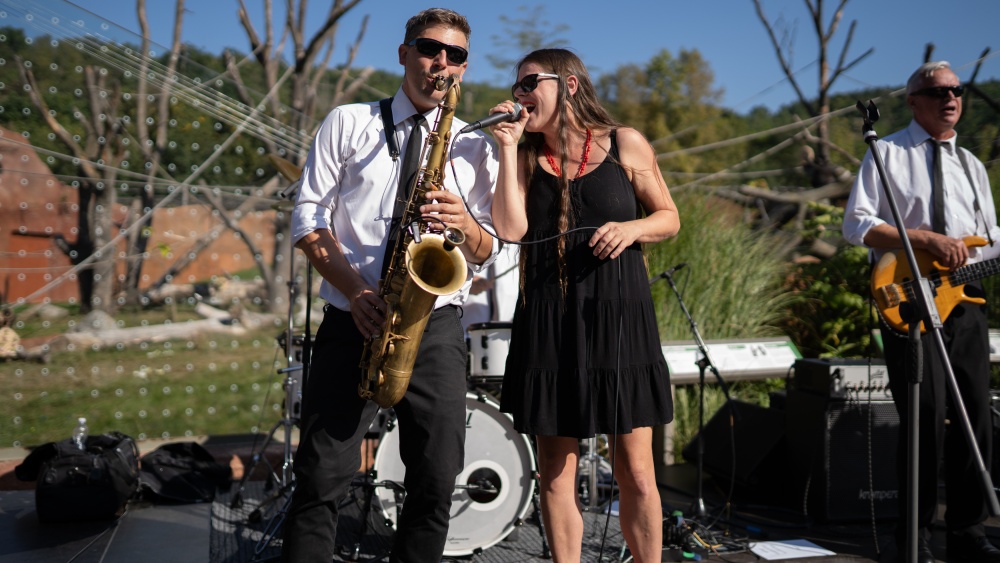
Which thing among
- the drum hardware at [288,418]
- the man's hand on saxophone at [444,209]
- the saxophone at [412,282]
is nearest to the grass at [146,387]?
the drum hardware at [288,418]

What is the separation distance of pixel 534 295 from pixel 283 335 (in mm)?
2481

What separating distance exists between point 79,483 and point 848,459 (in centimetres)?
435

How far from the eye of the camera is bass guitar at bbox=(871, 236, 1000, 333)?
3.73 m

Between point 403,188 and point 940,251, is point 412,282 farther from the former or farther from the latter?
point 940,251

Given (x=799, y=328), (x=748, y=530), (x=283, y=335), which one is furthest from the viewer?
(x=799, y=328)

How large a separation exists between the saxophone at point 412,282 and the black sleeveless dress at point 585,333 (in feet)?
1.23

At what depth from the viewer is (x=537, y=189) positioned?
2.85 meters

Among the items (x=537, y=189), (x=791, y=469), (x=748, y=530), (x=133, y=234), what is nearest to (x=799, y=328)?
(x=791, y=469)

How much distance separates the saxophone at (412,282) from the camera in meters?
2.44

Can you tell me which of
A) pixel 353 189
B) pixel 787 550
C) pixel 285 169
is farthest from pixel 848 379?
pixel 285 169

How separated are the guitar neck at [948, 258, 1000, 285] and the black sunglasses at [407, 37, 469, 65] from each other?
2.63 m

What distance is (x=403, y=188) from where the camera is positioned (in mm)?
2582

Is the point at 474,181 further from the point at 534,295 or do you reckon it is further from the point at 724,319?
the point at 724,319

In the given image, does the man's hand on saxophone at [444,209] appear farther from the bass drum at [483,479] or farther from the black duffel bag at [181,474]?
the black duffel bag at [181,474]
